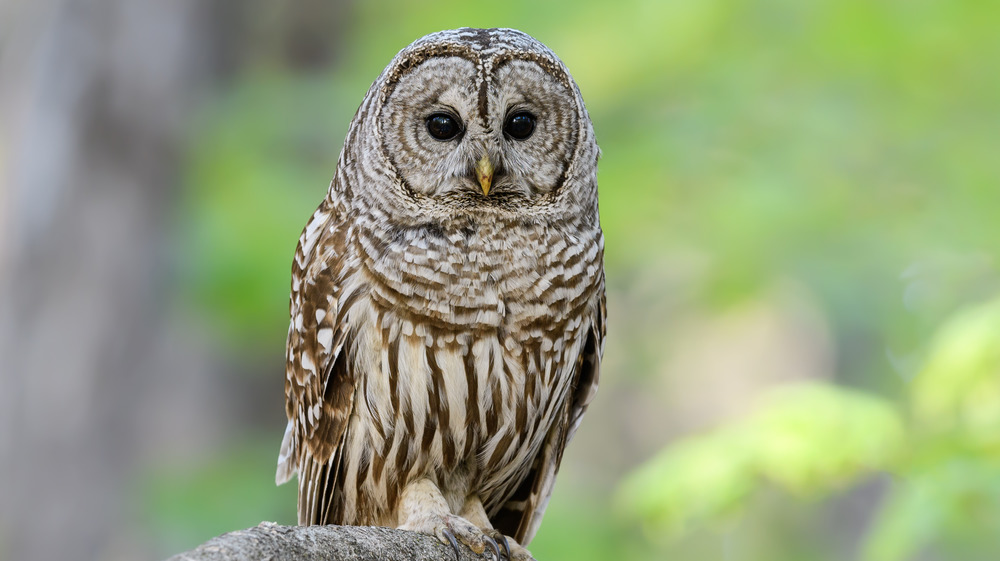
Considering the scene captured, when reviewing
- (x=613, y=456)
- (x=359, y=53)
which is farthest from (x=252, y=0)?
(x=613, y=456)

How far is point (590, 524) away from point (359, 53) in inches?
155

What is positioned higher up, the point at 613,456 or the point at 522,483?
the point at 613,456

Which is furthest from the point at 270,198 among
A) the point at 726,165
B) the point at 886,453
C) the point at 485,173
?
the point at 886,453

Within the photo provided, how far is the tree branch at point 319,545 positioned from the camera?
178cm

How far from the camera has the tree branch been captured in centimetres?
178

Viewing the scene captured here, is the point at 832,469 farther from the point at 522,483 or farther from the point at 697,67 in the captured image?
the point at 697,67

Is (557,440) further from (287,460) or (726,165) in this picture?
(726,165)

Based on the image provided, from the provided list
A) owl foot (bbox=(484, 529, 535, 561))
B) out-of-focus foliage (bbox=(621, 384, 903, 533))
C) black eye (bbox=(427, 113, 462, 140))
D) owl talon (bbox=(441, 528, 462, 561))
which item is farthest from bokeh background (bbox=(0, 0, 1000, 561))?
black eye (bbox=(427, 113, 462, 140))

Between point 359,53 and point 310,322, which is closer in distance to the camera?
point 310,322

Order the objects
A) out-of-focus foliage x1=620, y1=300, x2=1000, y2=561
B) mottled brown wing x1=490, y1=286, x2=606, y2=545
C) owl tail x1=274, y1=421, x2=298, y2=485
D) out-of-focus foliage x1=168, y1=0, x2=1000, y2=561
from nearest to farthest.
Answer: mottled brown wing x1=490, y1=286, x2=606, y2=545 → owl tail x1=274, y1=421, x2=298, y2=485 → out-of-focus foliage x1=620, y1=300, x2=1000, y2=561 → out-of-focus foliage x1=168, y1=0, x2=1000, y2=561

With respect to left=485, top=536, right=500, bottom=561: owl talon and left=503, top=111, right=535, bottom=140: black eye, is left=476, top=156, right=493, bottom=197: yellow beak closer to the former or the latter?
left=503, top=111, right=535, bottom=140: black eye

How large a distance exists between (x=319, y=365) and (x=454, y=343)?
0.47 m

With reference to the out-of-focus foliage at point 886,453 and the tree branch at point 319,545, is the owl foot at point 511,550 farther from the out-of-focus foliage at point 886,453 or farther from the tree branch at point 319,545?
the out-of-focus foliage at point 886,453

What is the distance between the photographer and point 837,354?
34.8 feet
